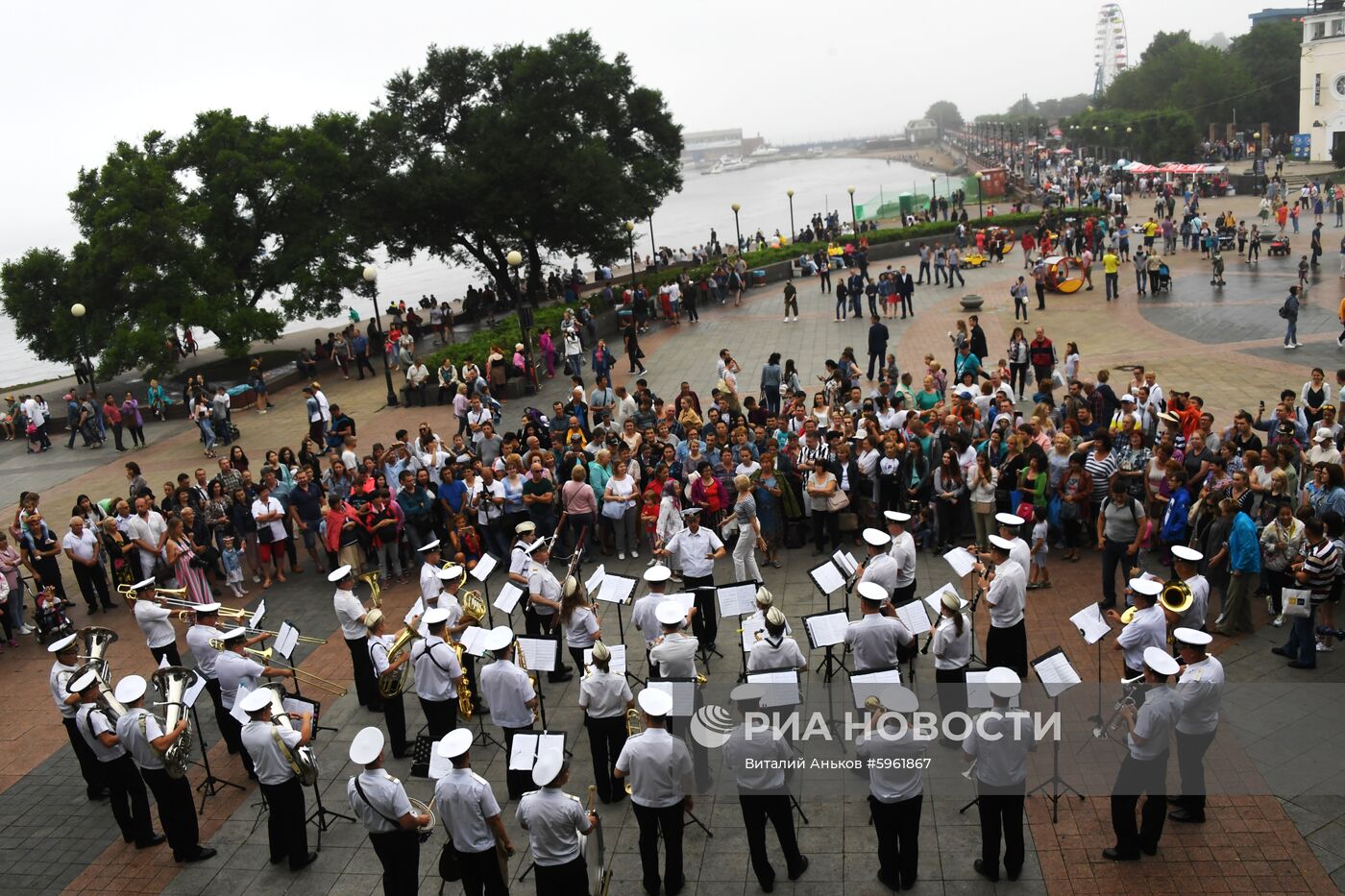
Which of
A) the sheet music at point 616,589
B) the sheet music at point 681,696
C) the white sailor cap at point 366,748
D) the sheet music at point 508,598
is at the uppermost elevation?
the white sailor cap at point 366,748

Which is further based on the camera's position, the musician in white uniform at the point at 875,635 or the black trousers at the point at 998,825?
the musician in white uniform at the point at 875,635

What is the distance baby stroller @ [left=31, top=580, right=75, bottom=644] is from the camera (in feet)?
44.1

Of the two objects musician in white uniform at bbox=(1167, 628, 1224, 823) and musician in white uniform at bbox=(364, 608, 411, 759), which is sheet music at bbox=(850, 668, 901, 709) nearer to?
musician in white uniform at bbox=(1167, 628, 1224, 823)

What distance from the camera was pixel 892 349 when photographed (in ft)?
82.2

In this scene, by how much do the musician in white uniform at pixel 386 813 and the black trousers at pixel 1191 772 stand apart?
539 cm

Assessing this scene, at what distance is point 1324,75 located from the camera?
72.9 m

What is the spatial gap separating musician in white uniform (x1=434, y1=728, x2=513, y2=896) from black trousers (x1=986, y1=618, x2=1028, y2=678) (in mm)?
4872

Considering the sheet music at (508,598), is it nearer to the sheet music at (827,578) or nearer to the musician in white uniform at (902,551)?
the sheet music at (827,578)

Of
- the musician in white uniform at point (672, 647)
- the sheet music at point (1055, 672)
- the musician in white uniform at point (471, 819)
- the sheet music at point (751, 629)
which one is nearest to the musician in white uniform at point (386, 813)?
the musician in white uniform at point (471, 819)

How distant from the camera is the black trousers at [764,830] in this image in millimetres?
6929

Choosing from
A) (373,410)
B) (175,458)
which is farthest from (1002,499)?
(175,458)

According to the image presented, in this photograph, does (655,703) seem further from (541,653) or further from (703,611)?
(703,611)

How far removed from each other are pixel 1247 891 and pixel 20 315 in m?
34.1

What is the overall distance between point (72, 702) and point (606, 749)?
14.2ft
